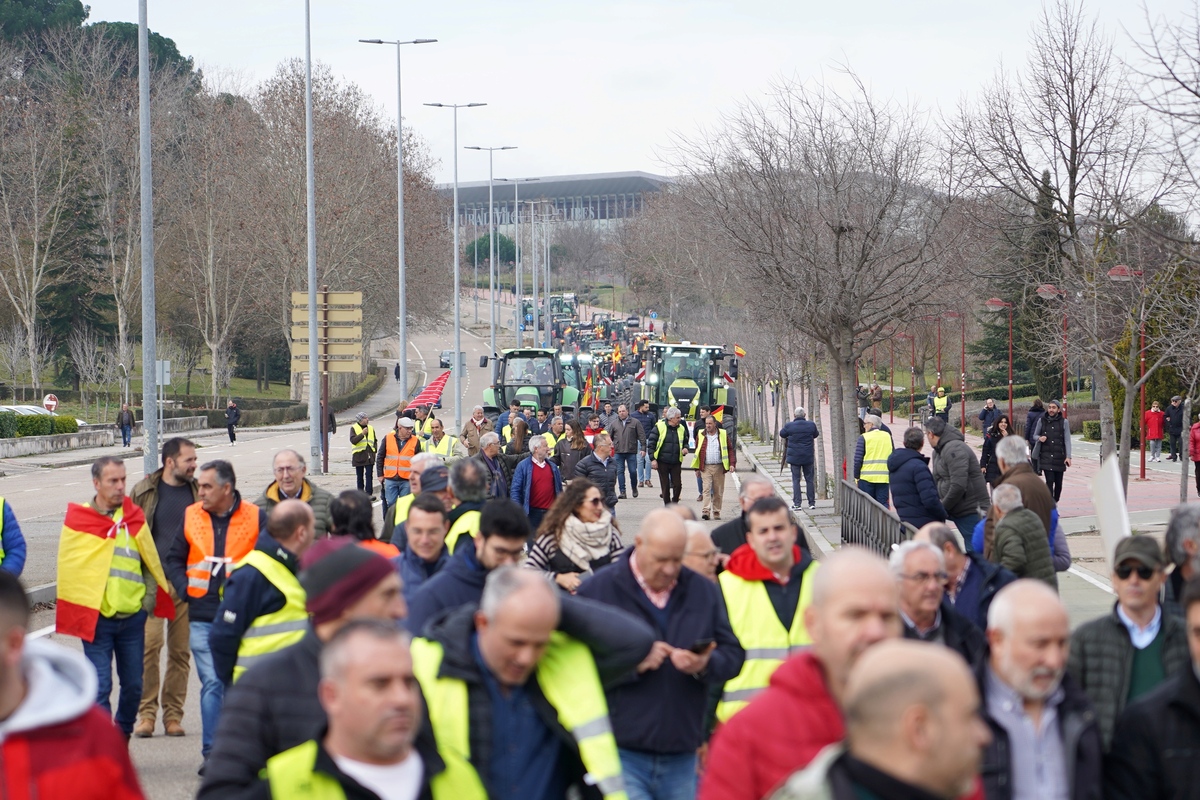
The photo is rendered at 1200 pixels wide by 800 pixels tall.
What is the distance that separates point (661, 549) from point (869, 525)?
1105 centimetres

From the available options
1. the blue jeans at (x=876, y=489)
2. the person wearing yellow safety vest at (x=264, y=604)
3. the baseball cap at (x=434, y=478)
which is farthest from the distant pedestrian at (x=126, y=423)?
the person wearing yellow safety vest at (x=264, y=604)

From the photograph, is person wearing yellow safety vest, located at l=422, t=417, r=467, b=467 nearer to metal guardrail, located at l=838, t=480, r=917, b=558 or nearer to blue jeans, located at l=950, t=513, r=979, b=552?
metal guardrail, located at l=838, t=480, r=917, b=558

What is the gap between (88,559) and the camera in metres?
8.48

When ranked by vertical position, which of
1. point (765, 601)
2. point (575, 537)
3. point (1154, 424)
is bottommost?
point (1154, 424)

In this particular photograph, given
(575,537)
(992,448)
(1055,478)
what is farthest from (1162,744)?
(992,448)

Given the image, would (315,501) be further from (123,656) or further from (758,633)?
(758,633)

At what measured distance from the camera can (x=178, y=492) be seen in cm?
918

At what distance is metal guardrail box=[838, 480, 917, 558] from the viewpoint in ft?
44.4

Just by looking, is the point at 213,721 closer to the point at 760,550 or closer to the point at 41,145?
the point at 760,550

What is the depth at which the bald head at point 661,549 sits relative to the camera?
17.6 ft

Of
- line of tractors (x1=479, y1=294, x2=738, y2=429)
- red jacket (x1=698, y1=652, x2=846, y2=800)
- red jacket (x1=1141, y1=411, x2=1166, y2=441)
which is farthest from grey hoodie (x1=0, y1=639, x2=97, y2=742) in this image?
line of tractors (x1=479, y1=294, x2=738, y2=429)

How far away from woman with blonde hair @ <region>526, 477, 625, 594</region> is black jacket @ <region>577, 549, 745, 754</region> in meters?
2.94

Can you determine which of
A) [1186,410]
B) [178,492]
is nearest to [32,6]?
[1186,410]

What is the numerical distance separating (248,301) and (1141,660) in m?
75.4
